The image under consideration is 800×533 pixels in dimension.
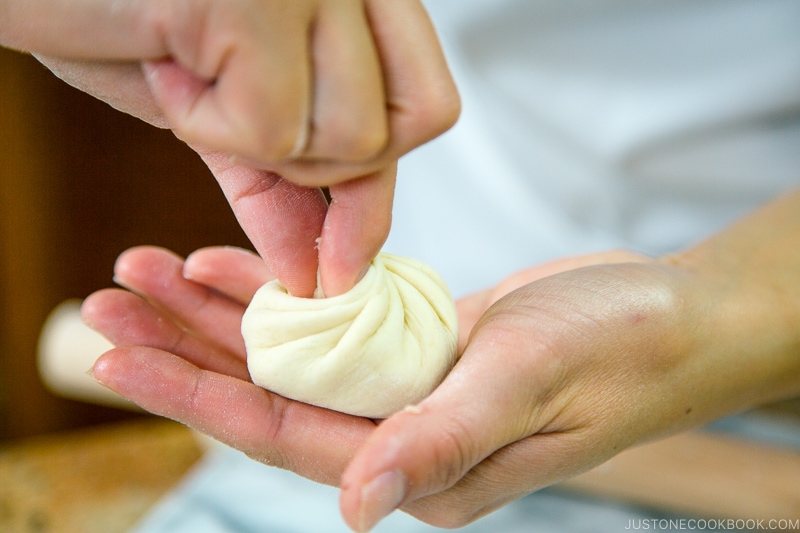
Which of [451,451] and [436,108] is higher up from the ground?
[436,108]

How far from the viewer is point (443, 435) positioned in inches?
30.1

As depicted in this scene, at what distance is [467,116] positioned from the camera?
5.71ft

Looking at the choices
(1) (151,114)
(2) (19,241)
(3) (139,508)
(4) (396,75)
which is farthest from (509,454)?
(2) (19,241)

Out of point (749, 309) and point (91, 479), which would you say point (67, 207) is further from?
point (749, 309)

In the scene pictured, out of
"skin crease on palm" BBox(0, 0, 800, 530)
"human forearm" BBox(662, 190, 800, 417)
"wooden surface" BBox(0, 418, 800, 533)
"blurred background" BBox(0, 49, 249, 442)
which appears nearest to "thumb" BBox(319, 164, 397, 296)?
"skin crease on palm" BBox(0, 0, 800, 530)

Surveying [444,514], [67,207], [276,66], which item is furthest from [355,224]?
[67,207]

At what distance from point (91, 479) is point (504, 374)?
1536mm

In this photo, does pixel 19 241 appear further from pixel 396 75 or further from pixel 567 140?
pixel 396 75

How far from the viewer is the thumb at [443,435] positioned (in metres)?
0.72

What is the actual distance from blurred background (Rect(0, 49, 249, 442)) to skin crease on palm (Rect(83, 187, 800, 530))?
69.0 inches

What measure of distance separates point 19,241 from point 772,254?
9.13 feet

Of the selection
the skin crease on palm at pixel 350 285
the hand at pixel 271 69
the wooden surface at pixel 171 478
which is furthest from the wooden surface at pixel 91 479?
the hand at pixel 271 69

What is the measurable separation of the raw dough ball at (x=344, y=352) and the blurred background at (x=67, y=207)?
2.06 metres

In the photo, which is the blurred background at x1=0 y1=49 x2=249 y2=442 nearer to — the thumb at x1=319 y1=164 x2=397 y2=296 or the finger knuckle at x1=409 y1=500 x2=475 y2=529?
the thumb at x1=319 y1=164 x2=397 y2=296
